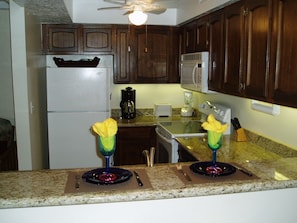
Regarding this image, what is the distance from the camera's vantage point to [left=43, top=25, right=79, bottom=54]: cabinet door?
4023 mm

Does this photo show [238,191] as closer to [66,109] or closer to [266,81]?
[266,81]

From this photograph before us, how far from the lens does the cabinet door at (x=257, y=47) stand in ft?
7.08

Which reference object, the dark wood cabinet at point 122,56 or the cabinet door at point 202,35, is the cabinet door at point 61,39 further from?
the cabinet door at point 202,35

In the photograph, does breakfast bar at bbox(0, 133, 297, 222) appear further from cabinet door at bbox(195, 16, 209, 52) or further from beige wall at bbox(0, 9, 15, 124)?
beige wall at bbox(0, 9, 15, 124)

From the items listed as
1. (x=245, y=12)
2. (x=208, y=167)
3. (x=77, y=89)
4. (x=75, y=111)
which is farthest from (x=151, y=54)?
(x=208, y=167)

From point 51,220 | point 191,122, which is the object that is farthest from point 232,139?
point 51,220

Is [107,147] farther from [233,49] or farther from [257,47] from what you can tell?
[233,49]

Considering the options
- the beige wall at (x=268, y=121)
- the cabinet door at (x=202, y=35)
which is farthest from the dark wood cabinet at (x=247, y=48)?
the cabinet door at (x=202, y=35)

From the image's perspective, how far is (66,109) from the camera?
376 centimetres

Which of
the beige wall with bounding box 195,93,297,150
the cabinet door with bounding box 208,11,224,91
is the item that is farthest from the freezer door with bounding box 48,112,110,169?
the beige wall with bounding box 195,93,297,150

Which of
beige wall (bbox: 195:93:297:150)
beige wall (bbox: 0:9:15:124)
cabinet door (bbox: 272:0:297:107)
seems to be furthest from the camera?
beige wall (bbox: 0:9:15:124)

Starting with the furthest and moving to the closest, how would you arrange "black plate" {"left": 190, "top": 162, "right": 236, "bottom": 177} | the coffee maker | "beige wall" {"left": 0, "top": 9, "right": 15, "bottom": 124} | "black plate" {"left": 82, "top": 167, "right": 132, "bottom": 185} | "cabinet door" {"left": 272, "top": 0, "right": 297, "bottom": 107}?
1. the coffee maker
2. "beige wall" {"left": 0, "top": 9, "right": 15, "bottom": 124}
3. "cabinet door" {"left": 272, "top": 0, "right": 297, "bottom": 107}
4. "black plate" {"left": 190, "top": 162, "right": 236, "bottom": 177}
5. "black plate" {"left": 82, "top": 167, "right": 132, "bottom": 185}

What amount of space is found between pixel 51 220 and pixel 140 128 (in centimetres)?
273

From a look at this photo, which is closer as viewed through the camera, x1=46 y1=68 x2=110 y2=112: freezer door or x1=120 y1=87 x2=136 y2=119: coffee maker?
x1=46 y1=68 x2=110 y2=112: freezer door
